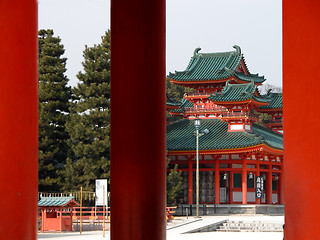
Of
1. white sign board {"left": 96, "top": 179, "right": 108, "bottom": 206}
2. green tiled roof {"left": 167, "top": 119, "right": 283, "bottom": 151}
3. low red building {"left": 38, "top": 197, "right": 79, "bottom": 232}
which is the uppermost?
green tiled roof {"left": 167, "top": 119, "right": 283, "bottom": 151}

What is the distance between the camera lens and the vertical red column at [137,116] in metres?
6.50

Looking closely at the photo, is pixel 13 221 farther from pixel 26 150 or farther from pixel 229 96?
pixel 229 96

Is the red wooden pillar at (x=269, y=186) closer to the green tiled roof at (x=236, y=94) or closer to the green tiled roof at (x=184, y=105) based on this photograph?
the green tiled roof at (x=236, y=94)

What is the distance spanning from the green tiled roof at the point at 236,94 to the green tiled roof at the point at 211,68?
1.79 meters

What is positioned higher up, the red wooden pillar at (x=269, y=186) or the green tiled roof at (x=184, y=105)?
the green tiled roof at (x=184, y=105)

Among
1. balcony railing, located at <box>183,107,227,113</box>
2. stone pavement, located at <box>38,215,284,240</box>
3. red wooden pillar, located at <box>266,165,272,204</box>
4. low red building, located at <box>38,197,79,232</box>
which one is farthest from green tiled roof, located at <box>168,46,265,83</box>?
low red building, located at <box>38,197,79,232</box>

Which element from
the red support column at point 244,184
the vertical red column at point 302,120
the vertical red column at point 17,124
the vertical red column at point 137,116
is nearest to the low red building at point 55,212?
the red support column at point 244,184

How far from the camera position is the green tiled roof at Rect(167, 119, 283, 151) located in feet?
128

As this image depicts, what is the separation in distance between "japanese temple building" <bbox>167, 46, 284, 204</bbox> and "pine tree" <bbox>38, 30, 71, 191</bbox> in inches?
263

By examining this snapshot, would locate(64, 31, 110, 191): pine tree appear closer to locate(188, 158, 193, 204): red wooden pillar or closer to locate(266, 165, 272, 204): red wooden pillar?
locate(188, 158, 193, 204): red wooden pillar

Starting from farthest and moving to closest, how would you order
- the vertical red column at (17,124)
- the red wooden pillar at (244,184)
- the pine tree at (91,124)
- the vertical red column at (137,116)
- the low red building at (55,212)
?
1. the red wooden pillar at (244,184)
2. the pine tree at (91,124)
3. the low red building at (55,212)
4. the vertical red column at (137,116)
5. the vertical red column at (17,124)

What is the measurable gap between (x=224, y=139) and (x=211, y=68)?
703 cm

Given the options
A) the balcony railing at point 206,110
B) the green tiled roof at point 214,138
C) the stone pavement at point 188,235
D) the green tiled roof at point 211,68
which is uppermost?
the green tiled roof at point 211,68

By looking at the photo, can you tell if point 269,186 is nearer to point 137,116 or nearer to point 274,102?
point 274,102
